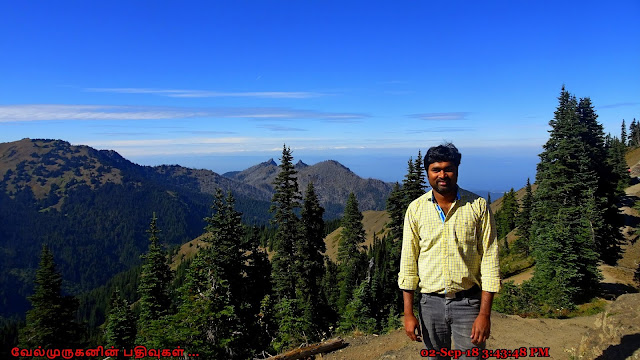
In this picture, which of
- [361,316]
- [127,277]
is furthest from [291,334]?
[127,277]

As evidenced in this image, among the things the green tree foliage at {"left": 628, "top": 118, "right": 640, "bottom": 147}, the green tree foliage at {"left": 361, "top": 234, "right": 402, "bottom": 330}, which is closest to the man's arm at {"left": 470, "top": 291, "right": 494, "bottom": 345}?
the green tree foliage at {"left": 361, "top": 234, "right": 402, "bottom": 330}

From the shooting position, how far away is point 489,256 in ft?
15.1

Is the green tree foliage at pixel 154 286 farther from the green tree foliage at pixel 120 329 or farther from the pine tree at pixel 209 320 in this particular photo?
the pine tree at pixel 209 320

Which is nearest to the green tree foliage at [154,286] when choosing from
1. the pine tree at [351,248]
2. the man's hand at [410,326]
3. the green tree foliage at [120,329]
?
the green tree foliage at [120,329]

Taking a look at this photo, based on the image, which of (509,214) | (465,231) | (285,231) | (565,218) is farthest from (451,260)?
(509,214)

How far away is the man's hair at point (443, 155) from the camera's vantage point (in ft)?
15.2

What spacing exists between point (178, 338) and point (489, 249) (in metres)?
11.5

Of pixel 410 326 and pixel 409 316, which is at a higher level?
pixel 409 316

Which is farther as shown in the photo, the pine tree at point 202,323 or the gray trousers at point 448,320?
the pine tree at point 202,323

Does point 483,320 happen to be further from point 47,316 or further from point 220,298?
point 47,316

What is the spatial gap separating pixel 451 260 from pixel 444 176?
3.67ft

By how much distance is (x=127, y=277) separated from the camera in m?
182

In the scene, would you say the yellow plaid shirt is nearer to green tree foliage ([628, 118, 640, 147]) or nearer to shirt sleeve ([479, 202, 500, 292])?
shirt sleeve ([479, 202, 500, 292])

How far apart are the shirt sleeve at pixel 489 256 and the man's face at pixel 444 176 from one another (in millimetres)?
519
